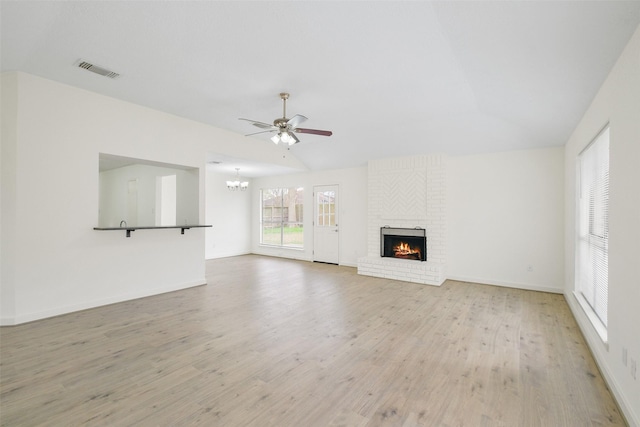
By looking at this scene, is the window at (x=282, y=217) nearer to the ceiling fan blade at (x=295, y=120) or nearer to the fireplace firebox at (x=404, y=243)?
the fireplace firebox at (x=404, y=243)

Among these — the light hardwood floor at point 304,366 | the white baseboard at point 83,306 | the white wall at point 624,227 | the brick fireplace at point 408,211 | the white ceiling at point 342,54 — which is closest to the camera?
the white wall at point 624,227

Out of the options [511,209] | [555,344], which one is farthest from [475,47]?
[511,209]

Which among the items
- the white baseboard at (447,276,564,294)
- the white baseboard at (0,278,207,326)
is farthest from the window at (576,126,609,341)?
the white baseboard at (0,278,207,326)

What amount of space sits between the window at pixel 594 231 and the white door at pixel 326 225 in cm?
480

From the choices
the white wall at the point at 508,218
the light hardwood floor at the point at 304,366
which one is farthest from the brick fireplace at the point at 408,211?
the light hardwood floor at the point at 304,366

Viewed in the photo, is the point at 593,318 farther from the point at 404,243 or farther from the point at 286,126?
the point at 286,126

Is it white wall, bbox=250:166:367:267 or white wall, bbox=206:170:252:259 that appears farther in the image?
white wall, bbox=206:170:252:259

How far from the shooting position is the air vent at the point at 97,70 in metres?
3.22

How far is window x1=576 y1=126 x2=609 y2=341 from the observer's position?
2773 millimetres

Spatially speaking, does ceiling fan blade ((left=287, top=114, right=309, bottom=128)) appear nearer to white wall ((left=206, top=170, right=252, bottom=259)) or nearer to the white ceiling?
the white ceiling

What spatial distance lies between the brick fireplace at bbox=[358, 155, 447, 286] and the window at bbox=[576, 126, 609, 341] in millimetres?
2124

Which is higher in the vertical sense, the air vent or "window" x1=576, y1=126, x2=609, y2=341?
the air vent

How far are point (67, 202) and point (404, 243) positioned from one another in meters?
5.81

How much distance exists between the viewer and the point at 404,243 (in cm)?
633
